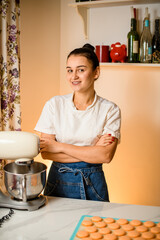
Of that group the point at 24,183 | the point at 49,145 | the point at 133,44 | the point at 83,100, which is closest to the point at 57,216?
the point at 24,183

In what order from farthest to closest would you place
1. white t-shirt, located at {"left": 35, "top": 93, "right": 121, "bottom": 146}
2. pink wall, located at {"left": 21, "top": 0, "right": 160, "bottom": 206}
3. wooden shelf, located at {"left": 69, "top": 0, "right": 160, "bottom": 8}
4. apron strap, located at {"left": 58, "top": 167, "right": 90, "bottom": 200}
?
pink wall, located at {"left": 21, "top": 0, "right": 160, "bottom": 206} < wooden shelf, located at {"left": 69, "top": 0, "right": 160, "bottom": 8} < white t-shirt, located at {"left": 35, "top": 93, "right": 121, "bottom": 146} < apron strap, located at {"left": 58, "top": 167, "right": 90, "bottom": 200}

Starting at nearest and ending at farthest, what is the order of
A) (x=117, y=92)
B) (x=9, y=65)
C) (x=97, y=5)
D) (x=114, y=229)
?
(x=114, y=229)
(x=9, y=65)
(x=97, y=5)
(x=117, y=92)

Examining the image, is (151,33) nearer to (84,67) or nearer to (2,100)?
(84,67)

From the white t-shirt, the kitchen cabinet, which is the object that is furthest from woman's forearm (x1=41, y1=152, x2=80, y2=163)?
the kitchen cabinet

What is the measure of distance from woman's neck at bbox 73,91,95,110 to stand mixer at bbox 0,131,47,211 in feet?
1.88

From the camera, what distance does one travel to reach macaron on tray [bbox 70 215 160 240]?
1132 millimetres

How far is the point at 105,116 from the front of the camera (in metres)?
1.84

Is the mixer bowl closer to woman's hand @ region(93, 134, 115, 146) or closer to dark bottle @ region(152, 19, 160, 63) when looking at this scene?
woman's hand @ region(93, 134, 115, 146)

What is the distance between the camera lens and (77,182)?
170 cm

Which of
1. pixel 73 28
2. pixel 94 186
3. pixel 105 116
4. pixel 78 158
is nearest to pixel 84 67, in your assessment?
pixel 105 116

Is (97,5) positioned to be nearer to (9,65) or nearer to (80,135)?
(9,65)

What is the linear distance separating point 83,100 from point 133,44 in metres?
1.12

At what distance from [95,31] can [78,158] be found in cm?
172

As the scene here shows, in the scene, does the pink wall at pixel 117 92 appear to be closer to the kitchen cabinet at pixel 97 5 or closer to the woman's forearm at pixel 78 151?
the kitchen cabinet at pixel 97 5
